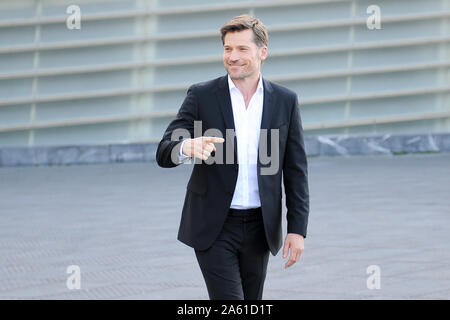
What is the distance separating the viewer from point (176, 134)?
4.99 m

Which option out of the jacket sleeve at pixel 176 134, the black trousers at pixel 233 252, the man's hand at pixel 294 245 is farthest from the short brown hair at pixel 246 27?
the man's hand at pixel 294 245

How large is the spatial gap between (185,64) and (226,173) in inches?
650

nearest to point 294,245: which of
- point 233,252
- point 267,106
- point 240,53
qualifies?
point 233,252

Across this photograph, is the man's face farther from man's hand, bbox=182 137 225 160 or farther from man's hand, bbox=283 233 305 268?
man's hand, bbox=283 233 305 268

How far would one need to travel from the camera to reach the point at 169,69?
2134 cm

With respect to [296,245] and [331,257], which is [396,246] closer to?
[331,257]

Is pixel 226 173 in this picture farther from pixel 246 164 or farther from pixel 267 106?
pixel 267 106

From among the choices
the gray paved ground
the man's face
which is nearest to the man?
the man's face

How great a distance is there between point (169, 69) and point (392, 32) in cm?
443

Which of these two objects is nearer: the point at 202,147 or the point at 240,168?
the point at 202,147

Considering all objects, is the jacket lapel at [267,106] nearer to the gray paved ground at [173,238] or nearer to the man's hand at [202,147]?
the man's hand at [202,147]

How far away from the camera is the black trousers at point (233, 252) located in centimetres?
501

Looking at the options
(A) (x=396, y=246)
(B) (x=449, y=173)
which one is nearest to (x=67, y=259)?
(A) (x=396, y=246)

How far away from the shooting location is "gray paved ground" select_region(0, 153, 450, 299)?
815cm
